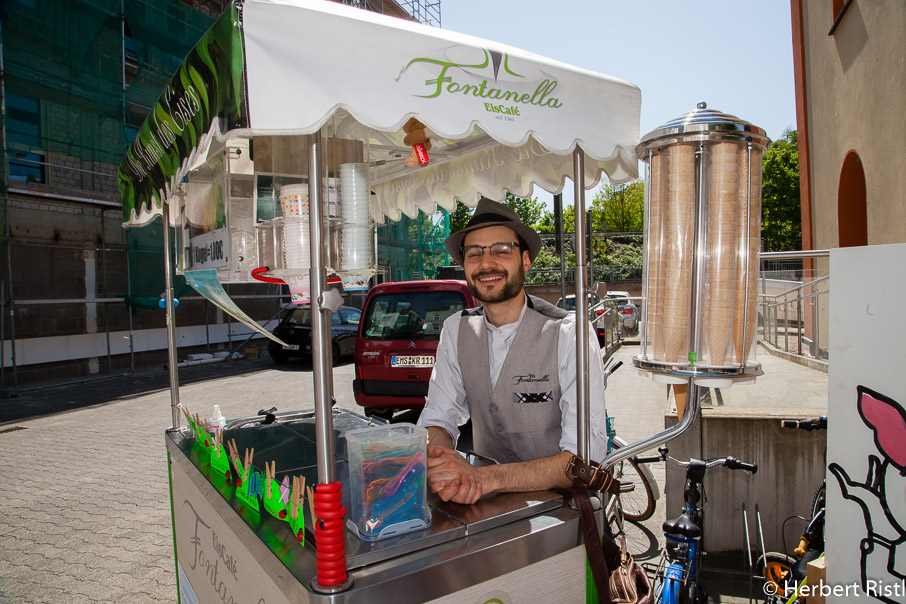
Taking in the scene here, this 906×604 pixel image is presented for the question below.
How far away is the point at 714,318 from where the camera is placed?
5.60 ft

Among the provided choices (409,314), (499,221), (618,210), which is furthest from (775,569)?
(618,210)

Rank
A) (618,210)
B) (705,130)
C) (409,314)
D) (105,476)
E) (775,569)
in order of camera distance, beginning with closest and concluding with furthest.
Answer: (705,130) → (775,569) → (105,476) → (409,314) → (618,210)

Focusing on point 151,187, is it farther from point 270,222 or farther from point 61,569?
point 61,569


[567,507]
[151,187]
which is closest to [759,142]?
[567,507]

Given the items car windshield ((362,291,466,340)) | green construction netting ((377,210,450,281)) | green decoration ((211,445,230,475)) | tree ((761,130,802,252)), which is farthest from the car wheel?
tree ((761,130,802,252))

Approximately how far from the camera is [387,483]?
170 centimetres

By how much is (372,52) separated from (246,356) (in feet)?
51.4

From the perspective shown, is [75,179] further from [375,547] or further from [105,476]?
[375,547]

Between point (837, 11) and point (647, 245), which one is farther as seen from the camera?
point (837, 11)


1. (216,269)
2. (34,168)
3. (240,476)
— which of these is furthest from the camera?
(34,168)

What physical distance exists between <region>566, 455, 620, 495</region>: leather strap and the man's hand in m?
0.33

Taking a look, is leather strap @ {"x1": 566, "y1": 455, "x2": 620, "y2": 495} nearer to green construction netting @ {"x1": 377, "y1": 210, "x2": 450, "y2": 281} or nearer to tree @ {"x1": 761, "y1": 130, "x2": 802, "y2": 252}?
green construction netting @ {"x1": 377, "y1": 210, "x2": 450, "y2": 281}

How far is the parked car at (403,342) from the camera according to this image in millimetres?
7316

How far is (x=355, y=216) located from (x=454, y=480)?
102 cm
